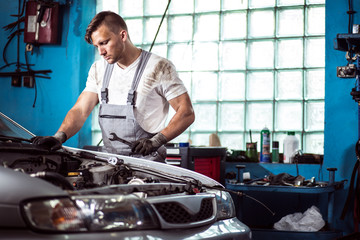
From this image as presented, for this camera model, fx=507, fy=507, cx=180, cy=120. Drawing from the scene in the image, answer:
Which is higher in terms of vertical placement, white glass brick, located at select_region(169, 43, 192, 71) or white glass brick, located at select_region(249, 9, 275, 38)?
white glass brick, located at select_region(249, 9, 275, 38)

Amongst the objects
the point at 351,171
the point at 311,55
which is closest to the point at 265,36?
the point at 311,55

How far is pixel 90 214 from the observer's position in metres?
1.51

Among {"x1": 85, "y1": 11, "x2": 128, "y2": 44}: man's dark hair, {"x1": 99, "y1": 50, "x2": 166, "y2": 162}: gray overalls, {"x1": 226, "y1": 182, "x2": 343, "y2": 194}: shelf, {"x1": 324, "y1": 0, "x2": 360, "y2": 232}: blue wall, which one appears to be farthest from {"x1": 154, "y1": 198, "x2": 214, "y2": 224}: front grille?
{"x1": 324, "y1": 0, "x2": 360, "y2": 232}: blue wall

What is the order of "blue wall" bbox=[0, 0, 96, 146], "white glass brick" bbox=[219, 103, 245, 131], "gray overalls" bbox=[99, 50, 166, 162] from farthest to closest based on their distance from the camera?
"blue wall" bbox=[0, 0, 96, 146] → "white glass brick" bbox=[219, 103, 245, 131] → "gray overalls" bbox=[99, 50, 166, 162]

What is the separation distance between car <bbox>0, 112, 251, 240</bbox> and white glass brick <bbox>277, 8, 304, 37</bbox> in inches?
94.8

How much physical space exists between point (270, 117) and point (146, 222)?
2944mm

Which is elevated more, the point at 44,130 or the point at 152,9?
the point at 152,9

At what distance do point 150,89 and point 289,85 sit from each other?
6.37 feet

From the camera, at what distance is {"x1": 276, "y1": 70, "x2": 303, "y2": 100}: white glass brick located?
4328 millimetres

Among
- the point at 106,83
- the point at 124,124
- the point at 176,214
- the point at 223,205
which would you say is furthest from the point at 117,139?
the point at 176,214

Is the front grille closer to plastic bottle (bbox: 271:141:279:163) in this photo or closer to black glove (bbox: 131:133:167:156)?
black glove (bbox: 131:133:167:156)

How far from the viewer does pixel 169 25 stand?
4762mm

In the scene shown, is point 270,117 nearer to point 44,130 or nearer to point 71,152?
point 44,130

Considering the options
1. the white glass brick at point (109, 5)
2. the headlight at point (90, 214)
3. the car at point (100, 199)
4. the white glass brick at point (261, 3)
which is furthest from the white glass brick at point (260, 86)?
the headlight at point (90, 214)
